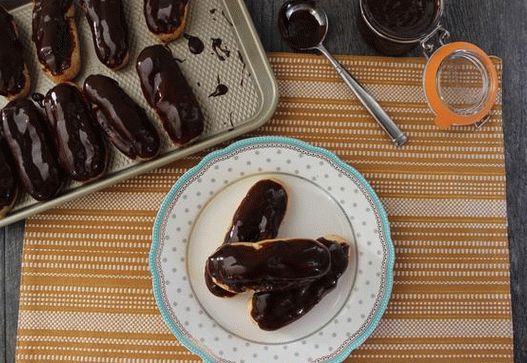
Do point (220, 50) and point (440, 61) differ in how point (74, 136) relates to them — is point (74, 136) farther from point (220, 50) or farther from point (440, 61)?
point (440, 61)

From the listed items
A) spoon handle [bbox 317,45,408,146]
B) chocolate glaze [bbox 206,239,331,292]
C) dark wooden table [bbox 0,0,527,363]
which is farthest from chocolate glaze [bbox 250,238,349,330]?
dark wooden table [bbox 0,0,527,363]

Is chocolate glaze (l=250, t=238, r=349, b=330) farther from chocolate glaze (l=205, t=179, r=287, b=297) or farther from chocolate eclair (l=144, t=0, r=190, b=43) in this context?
chocolate eclair (l=144, t=0, r=190, b=43)

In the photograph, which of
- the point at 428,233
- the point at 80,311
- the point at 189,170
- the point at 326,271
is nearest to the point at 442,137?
the point at 428,233

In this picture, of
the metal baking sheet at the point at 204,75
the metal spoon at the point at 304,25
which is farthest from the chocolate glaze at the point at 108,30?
the metal spoon at the point at 304,25

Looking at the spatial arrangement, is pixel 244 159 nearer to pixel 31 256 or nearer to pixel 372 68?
pixel 372 68

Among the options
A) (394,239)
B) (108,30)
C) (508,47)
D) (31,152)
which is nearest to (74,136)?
(31,152)

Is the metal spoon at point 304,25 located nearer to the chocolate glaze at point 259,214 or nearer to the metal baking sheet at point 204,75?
the metal baking sheet at point 204,75
